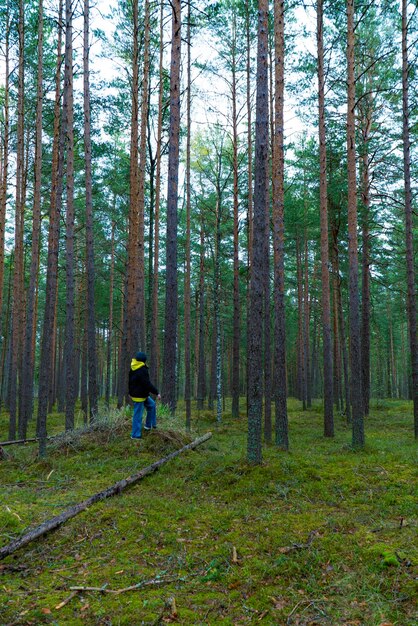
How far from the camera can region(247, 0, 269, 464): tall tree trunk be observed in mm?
7273

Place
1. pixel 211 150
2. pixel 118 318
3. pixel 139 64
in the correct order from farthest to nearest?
pixel 118 318
pixel 211 150
pixel 139 64

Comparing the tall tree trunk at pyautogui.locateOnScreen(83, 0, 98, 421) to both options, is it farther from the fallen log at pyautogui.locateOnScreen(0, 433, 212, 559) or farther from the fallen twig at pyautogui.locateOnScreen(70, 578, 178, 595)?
the fallen twig at pyautogui.locateOnScreen(70, 578, 178, 595)

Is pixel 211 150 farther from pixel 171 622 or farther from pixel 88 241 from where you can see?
pixel 171 622

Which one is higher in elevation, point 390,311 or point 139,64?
point 139,64

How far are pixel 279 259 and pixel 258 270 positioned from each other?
3.78 m

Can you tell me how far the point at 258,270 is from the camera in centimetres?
739

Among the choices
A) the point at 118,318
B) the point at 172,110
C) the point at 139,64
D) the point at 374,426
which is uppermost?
the point at 139,64

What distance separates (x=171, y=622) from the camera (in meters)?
3.56

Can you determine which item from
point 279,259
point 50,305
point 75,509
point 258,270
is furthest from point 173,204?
point 75,509

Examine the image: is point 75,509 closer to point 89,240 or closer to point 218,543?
point 218,543

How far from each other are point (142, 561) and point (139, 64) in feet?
56.0

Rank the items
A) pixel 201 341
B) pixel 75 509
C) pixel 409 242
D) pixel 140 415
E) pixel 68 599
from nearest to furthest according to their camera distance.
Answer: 1. pixel 68 599
2. pixel 75 509
3. pixel 140 415
4. pixel 409 242
5. pixel 201 341

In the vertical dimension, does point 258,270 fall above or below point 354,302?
above

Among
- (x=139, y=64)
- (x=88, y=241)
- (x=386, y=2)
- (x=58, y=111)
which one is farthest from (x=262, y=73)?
(x=139, y=64)
